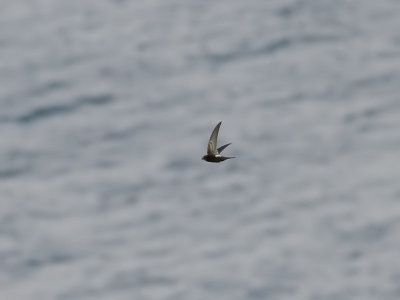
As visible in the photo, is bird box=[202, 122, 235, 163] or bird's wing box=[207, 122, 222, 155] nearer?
bird box=[202, 122, 235, 163]

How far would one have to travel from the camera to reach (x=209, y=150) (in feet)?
70.0

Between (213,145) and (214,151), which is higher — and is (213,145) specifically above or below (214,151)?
above

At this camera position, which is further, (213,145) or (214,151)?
(213,145)

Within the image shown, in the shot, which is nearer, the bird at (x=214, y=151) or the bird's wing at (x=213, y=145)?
the bird at (x=214, y=151)
